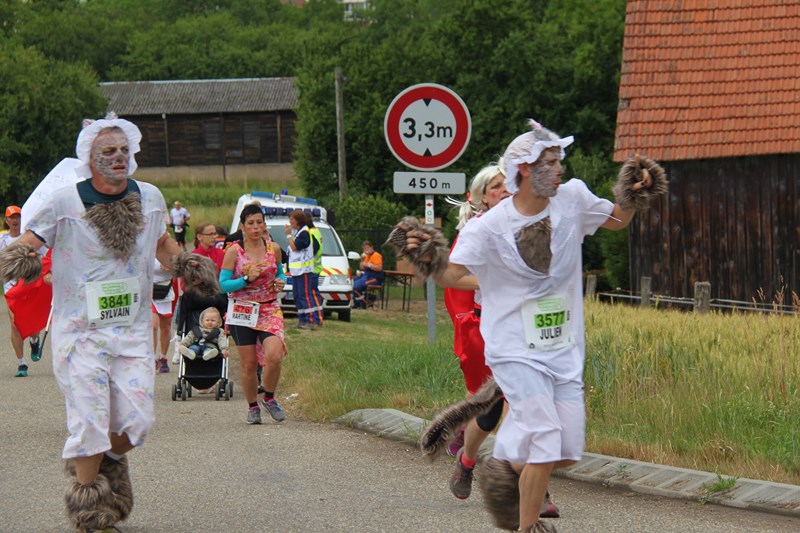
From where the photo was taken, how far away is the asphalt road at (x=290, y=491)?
708 centimetres

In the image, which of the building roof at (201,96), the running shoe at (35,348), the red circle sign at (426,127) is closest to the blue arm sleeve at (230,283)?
the red circle sign at (426,127)

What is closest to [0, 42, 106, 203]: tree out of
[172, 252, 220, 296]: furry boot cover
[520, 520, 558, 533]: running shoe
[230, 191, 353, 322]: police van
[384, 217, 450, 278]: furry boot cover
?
[230, 191, 353, 322]: police van

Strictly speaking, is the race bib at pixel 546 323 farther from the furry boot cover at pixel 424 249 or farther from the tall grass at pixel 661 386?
the tall grass at pixel 661 386

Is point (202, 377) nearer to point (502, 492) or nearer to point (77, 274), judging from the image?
point (77, 274)

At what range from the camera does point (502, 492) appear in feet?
20.7

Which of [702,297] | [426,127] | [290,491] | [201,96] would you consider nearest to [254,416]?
[290,491]

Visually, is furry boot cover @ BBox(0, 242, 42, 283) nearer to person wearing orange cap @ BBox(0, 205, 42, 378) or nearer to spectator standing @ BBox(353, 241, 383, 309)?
person wearing orange cap @ BBox(0, 205, 42, 378)

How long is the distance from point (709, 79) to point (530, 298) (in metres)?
19.9

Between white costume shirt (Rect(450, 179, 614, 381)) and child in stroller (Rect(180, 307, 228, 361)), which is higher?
white costume shirt (Rect(450, 179, 614, 381))

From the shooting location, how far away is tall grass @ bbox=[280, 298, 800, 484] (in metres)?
8.28

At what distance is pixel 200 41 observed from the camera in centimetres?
10369

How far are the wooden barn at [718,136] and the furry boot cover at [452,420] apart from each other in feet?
57.4

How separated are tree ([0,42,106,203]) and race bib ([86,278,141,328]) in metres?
56.7

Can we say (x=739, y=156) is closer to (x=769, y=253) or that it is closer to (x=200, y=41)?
(x=769, y=253)
